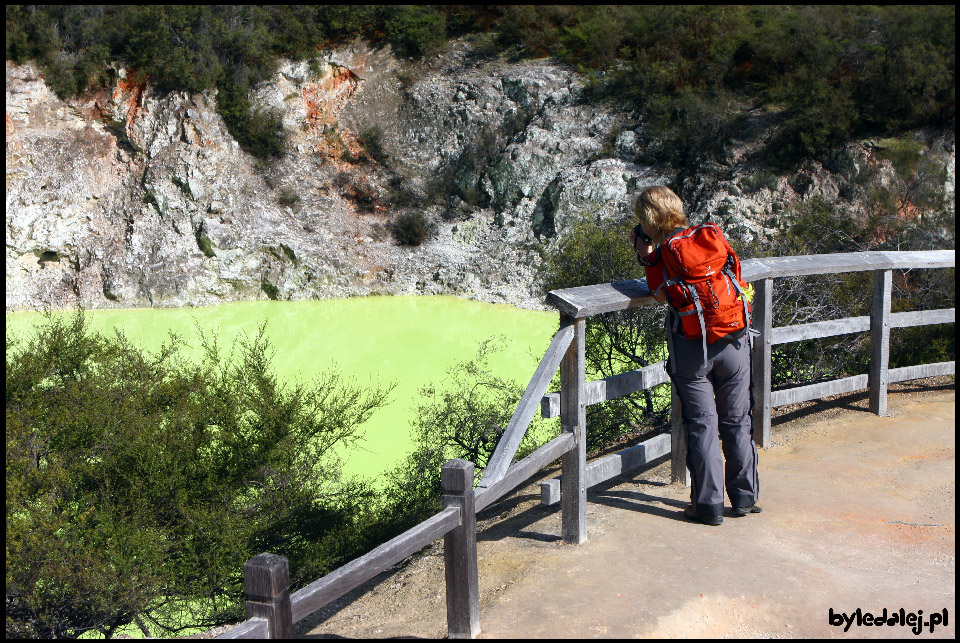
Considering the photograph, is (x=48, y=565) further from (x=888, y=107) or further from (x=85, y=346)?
(x=888, y=107)

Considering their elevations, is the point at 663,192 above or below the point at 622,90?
below

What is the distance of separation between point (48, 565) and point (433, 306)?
49.8ft

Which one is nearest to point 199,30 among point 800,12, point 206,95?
point 206,95

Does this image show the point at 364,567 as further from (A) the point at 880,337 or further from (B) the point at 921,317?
(B) the point at 921,317

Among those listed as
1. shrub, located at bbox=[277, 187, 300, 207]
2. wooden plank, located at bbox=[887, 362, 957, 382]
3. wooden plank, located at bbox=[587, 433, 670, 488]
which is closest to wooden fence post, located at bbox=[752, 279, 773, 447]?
wooden plank, located at bbox=[587, 433, 670, 488]

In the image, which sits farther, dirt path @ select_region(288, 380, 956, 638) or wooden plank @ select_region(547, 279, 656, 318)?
wooden plank @ select_region(547, 279, 656, 318)

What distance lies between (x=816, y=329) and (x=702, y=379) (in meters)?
2.13

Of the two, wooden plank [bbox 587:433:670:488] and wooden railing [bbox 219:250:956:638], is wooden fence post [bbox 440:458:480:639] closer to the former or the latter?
wooden railing [bbox 219:250:956:638]

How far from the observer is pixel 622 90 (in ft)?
79.5

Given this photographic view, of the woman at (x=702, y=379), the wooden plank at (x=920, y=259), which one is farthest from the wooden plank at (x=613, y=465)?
the wooden plank at (x=920, y=259)

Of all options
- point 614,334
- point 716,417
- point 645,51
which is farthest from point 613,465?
point 645,51

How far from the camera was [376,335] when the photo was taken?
17219mm

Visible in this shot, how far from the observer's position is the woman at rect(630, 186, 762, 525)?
3957 mm

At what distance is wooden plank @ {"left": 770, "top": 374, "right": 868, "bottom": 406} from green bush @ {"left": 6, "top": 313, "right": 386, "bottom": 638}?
12.4 feet
